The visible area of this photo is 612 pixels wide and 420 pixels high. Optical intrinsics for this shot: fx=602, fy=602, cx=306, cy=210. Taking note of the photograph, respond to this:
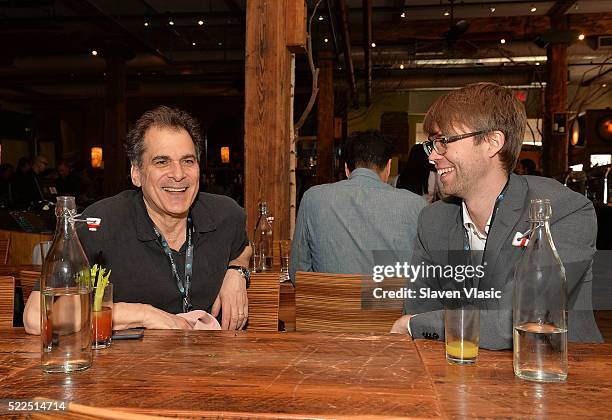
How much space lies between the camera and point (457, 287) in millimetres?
2078

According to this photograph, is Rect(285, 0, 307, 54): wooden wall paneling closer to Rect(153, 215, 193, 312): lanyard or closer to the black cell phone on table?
Rect(153, 215, 193, 312): lanyard

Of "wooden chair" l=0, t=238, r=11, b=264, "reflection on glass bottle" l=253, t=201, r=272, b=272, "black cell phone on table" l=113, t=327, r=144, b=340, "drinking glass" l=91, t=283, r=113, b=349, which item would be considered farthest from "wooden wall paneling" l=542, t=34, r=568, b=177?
"drinking glass" l=91, t=283, r=113, b=349

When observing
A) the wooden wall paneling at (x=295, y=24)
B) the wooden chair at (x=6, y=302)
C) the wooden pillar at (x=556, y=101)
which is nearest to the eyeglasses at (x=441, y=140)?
the wooden chair at (x=6, y=302)

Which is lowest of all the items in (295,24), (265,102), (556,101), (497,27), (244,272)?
(244,272)

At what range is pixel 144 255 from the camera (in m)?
2.07

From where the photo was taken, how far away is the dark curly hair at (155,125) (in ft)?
7.04

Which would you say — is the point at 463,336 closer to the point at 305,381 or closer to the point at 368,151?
the point at 305,381

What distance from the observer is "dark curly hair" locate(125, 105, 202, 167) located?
214cm

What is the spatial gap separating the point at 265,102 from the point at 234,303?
2.11m

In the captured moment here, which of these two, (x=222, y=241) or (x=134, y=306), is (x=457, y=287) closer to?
(x=222, y=241)

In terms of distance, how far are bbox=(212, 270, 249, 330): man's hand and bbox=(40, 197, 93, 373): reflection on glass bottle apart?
27.4 inches

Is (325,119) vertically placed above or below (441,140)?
above

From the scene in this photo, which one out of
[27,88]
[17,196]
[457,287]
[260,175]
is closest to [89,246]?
[457,287]

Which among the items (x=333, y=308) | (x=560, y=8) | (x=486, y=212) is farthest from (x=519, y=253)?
(x=560, y=8)
